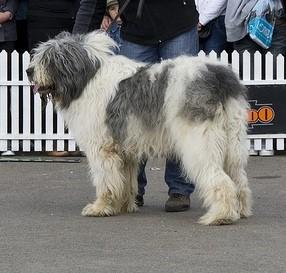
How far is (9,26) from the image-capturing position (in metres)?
12.3

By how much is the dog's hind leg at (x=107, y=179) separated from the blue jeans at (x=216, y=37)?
461 centimetres

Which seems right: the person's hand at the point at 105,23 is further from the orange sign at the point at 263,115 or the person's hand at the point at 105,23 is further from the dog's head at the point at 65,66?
the dog's head at the point at 65,66

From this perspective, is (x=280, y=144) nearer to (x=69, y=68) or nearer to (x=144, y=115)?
(x=144, y=115)

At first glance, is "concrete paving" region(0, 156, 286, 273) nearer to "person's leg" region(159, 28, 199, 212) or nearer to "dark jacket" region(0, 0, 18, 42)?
"person's leg" region(159, 28, 199, 212)

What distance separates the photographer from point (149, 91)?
7.63 meters

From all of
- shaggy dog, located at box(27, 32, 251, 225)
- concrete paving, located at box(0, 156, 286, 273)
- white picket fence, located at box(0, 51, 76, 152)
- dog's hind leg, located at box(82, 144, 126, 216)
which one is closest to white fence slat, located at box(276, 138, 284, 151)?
concrete paving, located at box(0, 156, 286, 273)

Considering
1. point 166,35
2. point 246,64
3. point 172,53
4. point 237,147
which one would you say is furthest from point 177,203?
point 246,64

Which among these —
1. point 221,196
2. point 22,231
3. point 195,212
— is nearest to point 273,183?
point 195,212

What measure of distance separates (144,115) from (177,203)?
Answer: 105 cm

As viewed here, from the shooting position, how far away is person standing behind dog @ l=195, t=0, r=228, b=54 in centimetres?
1212

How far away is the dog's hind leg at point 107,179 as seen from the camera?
309 inches

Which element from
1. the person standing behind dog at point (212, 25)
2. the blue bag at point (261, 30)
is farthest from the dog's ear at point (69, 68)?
the person standing behind dog at point (212, 25)

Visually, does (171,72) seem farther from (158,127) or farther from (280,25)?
(280,25)

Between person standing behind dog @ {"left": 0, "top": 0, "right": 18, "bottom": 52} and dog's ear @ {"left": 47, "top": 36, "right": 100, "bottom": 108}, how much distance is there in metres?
4.38
